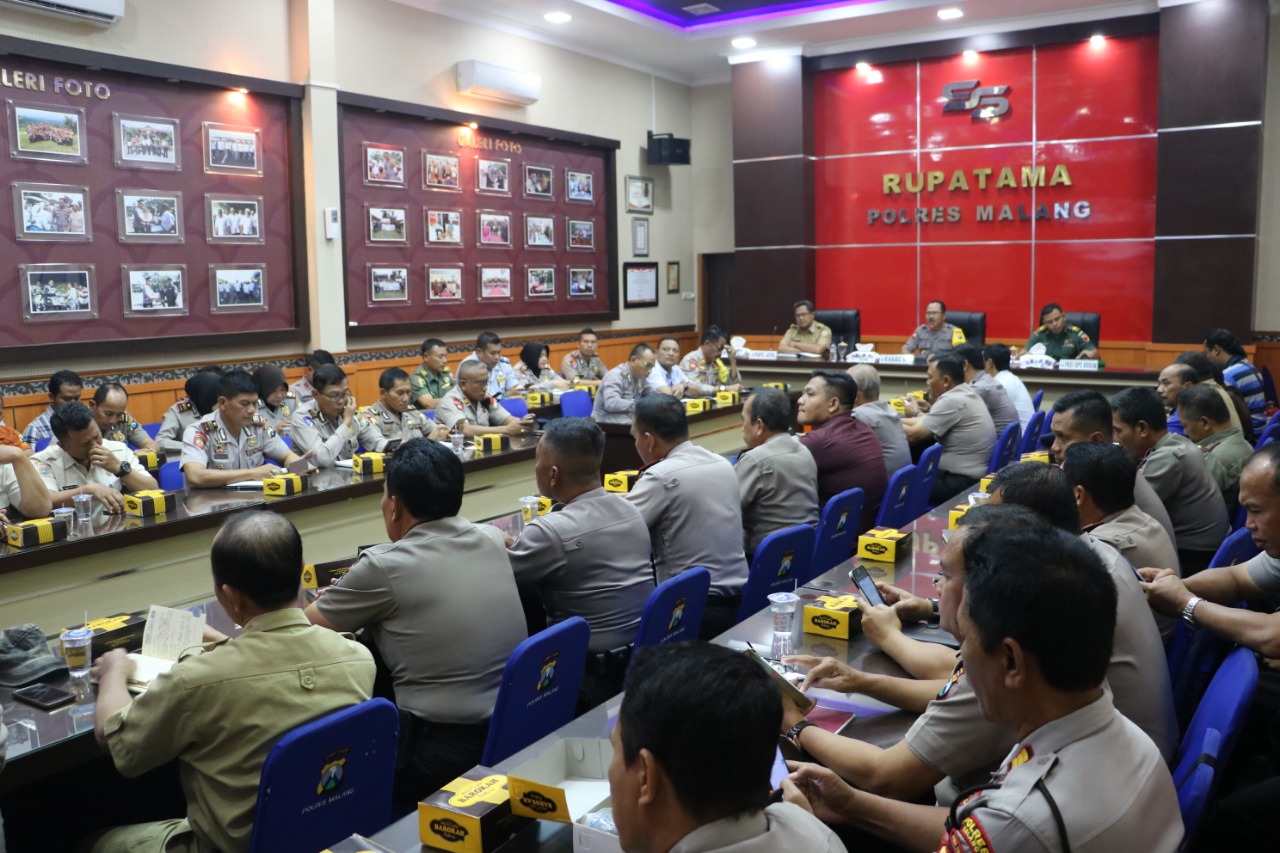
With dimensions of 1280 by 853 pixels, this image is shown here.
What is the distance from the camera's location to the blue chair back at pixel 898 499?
4.35 m

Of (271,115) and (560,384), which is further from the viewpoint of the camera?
(560,384)

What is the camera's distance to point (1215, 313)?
934 cm

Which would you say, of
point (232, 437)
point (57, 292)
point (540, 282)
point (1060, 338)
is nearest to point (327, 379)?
point (232, 437)

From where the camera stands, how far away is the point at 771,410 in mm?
4238

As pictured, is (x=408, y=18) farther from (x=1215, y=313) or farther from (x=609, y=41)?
(x=1215, y=313)

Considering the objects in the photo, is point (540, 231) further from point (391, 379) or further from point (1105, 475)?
point (1105, 475)

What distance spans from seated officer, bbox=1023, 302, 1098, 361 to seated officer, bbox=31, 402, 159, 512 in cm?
746

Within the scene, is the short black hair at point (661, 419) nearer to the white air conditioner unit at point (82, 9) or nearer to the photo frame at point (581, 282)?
the white air conditioner unit at point (82, 9)

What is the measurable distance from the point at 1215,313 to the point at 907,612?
8.18m

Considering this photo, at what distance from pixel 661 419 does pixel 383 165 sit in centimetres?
575

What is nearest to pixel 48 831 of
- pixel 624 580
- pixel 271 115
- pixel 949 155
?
pixel 624 580

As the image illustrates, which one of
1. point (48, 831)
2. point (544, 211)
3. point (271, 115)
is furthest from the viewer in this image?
point (544, 211)

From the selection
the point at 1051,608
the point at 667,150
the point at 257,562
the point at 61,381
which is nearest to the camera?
the point at 1051,608

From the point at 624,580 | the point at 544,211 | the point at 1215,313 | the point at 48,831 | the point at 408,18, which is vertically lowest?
the point at 48,831
